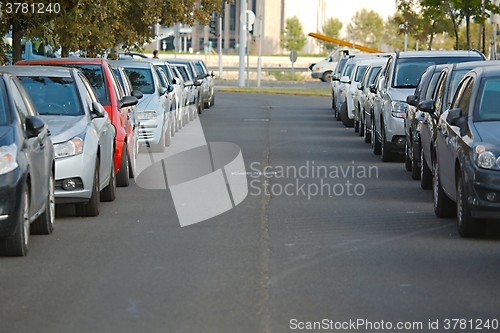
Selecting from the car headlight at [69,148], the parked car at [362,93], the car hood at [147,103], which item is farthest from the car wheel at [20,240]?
the parked car at [362,93]

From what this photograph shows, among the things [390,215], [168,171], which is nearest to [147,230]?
[390,215]

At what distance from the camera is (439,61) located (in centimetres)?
1922

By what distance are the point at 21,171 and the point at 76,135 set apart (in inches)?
104

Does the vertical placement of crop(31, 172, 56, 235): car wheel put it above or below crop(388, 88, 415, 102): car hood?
below

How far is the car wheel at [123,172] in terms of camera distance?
14500 mm

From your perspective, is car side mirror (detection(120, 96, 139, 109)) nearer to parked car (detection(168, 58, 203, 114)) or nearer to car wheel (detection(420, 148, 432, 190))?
car wheel (detection(420, 148, 432, 190))

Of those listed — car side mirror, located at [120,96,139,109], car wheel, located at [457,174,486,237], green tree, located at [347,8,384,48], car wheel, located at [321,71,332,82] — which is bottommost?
car wheel, located at [321,71,332,82]

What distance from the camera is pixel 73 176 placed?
11.4 metres

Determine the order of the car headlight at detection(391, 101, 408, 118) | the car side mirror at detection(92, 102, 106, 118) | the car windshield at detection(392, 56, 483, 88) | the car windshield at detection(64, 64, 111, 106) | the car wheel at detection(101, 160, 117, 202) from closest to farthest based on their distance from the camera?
1. the car side mirror at detection(92, 102, 106, 118)
2. the car wheel at detection(101, 160, 117, 202)
3. the car windshield at detection(64, 64, 111, 106)
4. the car headlight at detection(391, 101, 408, 118)
5. the car windshield at detection(392, 56, 483, 88)

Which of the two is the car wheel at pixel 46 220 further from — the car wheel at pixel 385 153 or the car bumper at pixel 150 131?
the car bumper at pixel 150 131

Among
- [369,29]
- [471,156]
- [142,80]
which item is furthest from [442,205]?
[369,29]

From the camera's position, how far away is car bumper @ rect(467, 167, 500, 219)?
31.9 feet

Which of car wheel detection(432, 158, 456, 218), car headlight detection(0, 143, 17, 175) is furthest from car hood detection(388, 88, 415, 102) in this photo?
car headlight detection(0, 143, 17, 175)

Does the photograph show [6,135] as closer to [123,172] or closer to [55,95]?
[55,95]
